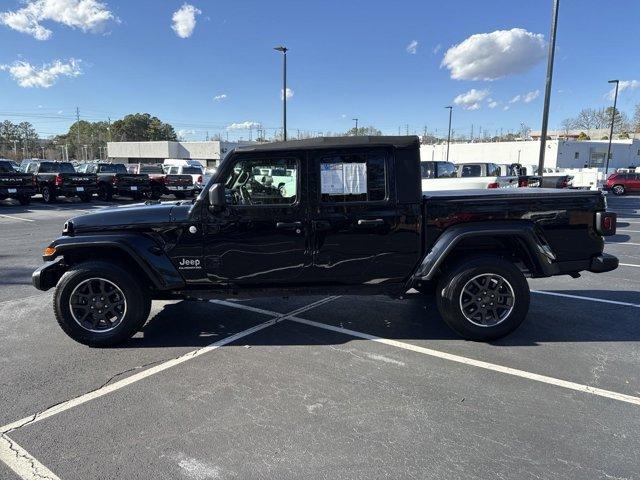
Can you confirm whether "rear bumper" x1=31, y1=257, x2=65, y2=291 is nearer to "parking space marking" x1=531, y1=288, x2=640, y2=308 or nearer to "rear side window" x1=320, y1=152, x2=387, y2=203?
"rear side window" x1=320, y1=152, x2=387, y2=203

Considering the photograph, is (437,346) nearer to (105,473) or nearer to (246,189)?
(246,189)

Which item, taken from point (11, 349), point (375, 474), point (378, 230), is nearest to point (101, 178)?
point (11, 349)

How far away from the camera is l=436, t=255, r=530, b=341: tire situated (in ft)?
14.4

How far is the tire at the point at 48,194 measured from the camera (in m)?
21.0

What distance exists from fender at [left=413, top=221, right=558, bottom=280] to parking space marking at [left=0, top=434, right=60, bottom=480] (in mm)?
3266

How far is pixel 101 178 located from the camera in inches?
906

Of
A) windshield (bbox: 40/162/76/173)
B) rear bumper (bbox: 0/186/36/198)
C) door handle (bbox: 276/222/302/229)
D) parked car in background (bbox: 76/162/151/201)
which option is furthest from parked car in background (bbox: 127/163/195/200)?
door handle (bbox: 276/222/302/229)

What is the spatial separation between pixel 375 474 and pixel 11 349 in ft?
12.2

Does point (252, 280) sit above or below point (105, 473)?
above

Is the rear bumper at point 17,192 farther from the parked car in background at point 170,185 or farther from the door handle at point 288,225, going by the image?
the door handle at point 288,225

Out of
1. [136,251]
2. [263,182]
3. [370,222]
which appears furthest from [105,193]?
[370,222]

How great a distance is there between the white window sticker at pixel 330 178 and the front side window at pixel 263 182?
0.84 feet

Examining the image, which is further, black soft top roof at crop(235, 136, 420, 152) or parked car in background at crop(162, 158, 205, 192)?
parked car in background at crop(162, 158, 205, 192)

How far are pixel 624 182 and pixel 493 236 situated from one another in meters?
31.6
